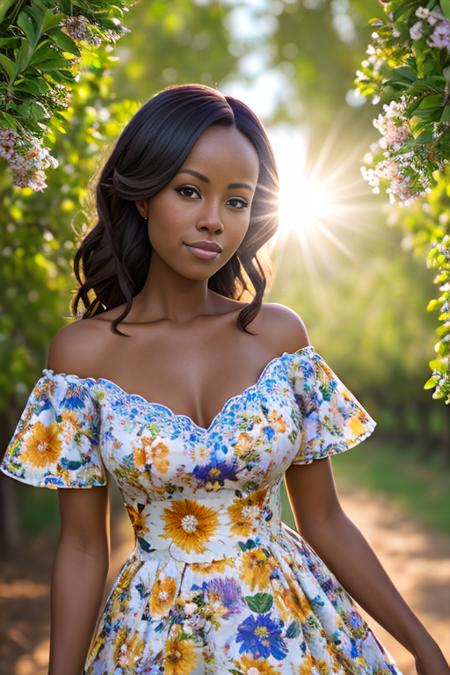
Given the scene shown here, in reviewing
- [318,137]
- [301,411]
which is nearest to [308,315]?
[318,137]

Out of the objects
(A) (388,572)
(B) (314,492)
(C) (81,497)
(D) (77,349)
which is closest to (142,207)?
(D) (77,349)

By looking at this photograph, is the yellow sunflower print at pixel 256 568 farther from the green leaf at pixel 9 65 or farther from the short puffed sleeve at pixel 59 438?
the green leaf at pixel 9 65

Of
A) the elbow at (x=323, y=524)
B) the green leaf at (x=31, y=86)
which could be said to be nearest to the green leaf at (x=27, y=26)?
the green leaf at (x=31, y=86)

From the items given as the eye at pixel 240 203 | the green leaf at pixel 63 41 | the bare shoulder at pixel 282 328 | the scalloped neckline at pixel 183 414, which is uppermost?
the green leaf at pixel 63 41

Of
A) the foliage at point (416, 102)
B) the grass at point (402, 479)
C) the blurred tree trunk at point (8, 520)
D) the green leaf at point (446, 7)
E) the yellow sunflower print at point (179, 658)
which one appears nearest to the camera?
the green leaf at point (446, 7)

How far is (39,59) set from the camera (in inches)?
85.8

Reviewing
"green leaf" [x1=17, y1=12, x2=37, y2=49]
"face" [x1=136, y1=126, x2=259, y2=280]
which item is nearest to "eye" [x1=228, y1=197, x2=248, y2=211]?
"face" [x1=136, y1=126, x2=259, y2=280]

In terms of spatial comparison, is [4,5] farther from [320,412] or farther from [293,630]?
[293,630]

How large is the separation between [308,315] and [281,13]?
10.3 metres

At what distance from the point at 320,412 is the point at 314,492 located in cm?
23

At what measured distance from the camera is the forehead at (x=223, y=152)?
8.02 feet

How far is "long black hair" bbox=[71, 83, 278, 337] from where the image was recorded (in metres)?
2.47

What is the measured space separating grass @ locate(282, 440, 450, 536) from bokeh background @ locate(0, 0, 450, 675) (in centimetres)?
7

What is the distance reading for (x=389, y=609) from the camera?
2525 millimetres
